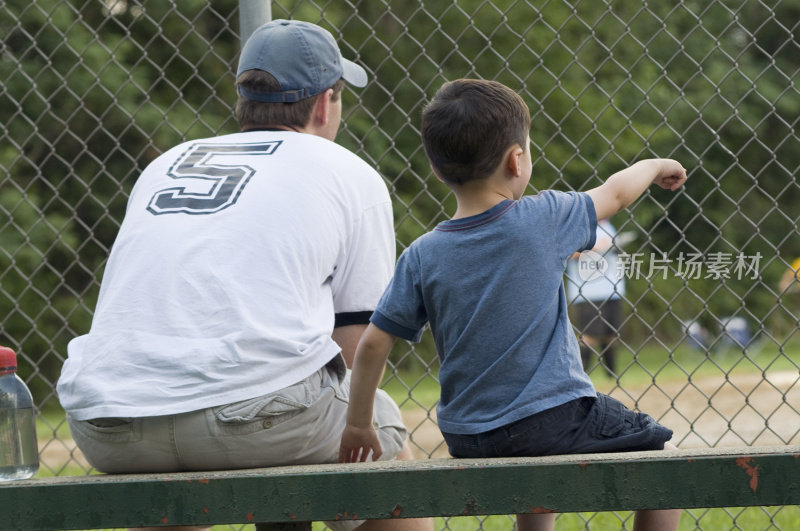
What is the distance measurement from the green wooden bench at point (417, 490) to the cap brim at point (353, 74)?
1.15 metres

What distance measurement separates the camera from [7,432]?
8.03ft

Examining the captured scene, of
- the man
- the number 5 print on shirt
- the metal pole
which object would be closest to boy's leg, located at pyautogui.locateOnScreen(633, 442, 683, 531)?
the man

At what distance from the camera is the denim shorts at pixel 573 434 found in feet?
6.98

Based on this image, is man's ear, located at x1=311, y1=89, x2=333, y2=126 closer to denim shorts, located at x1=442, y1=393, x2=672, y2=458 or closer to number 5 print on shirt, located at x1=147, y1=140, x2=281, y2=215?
number 5 print on shirt, located at x1=147, y1=140, x2=281, y2=215

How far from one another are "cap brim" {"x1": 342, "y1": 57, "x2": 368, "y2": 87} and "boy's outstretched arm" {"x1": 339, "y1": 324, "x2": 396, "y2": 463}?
2.69 feet

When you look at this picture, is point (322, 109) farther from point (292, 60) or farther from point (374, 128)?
point (374, 128)

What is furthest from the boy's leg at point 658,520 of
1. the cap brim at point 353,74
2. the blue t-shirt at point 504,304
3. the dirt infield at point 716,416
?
the dirt infield at point 716,416

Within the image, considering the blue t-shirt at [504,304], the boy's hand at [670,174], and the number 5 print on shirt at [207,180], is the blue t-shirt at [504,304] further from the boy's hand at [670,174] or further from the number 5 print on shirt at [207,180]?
the number 5 print on shirt at [207,180]

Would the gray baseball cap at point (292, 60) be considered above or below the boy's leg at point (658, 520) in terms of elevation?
above

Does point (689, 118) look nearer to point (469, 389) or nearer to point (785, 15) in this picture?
point (785, 15)

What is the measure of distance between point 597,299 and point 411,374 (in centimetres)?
354

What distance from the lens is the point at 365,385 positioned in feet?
7.14

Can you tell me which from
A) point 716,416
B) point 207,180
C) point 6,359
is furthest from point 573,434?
point 716,416

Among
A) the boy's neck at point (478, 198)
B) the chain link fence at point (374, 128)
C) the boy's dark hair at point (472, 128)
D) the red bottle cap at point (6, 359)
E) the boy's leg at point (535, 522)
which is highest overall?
the boy's dark hair at point (472, 128)
